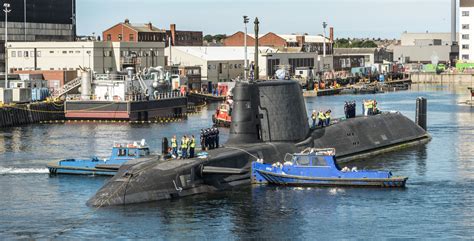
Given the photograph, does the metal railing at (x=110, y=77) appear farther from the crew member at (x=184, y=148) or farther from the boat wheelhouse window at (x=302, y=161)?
the boat wheelhouse window at (x=302, y=161)

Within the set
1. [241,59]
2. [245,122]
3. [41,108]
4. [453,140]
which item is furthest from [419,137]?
[241,59]

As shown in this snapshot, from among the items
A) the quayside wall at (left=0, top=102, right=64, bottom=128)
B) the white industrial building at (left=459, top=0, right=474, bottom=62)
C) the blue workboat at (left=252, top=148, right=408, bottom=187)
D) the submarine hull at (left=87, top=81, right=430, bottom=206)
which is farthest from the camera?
the white industrial building at (left=459, top=0, right=474, bottom=62)

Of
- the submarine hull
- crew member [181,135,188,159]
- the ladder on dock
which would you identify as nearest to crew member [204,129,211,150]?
the submarine hull

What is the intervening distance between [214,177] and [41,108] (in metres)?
51.1

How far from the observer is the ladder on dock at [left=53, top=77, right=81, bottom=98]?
103562 millimetres

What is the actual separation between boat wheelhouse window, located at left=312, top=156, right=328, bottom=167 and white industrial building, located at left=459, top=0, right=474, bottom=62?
150171mm

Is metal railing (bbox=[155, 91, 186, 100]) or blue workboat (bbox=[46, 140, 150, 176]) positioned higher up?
metal railing (bbox=[155, 91, 186, 100])

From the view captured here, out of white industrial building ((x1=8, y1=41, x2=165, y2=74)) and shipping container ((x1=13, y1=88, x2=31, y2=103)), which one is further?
white industrial building ((x1=8, y1=41, x2=165, y2=74))

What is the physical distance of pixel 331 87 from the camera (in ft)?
511

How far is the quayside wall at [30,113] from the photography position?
289 feet

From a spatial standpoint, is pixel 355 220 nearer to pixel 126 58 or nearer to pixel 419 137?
pixel 419 137

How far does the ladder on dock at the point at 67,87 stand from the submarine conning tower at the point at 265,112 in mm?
54633

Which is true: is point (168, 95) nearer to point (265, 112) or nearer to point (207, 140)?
point (207, 140)

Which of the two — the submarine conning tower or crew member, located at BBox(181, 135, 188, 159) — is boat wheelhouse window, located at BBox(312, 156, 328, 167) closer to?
the submarine conning tower
